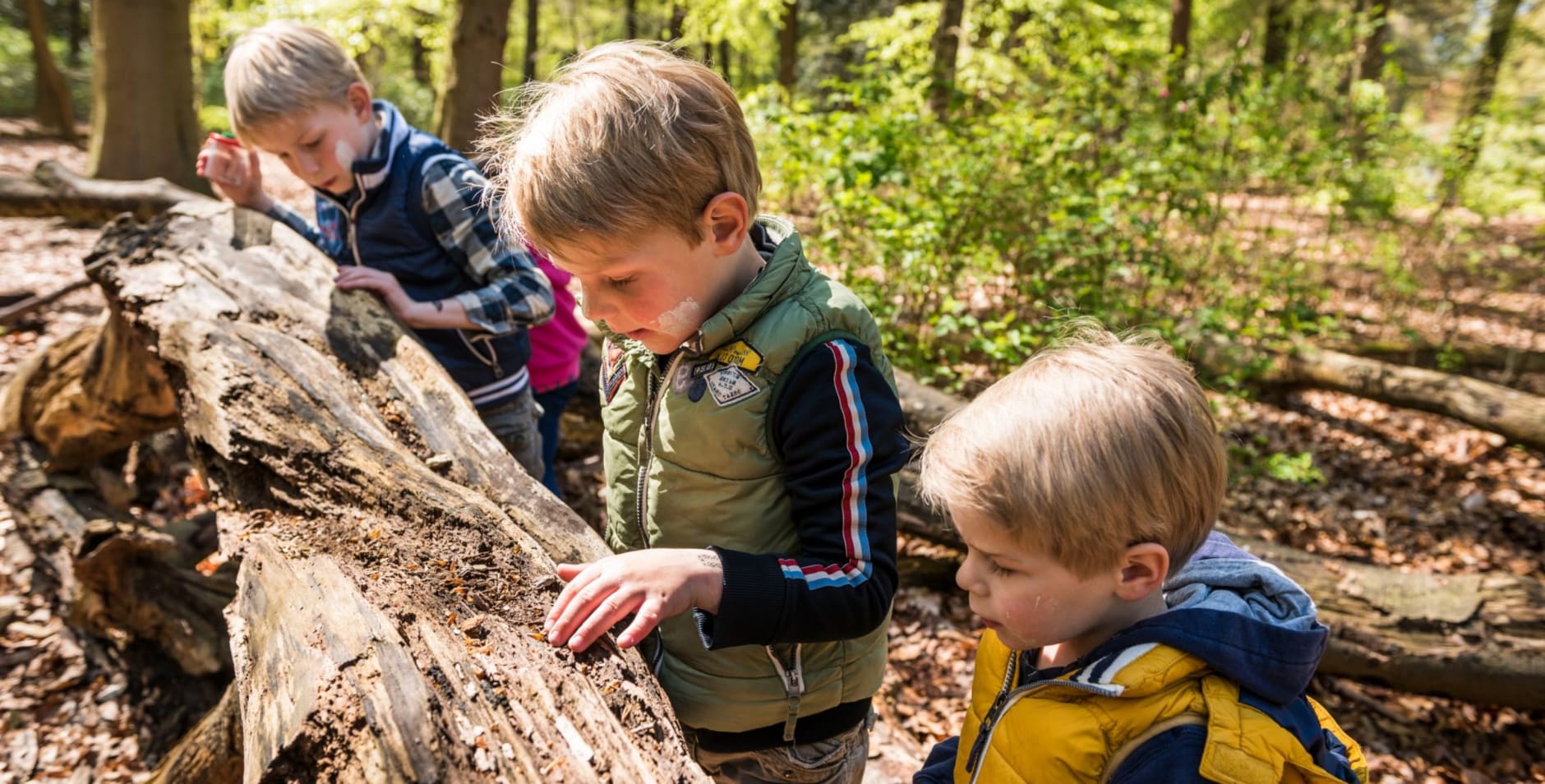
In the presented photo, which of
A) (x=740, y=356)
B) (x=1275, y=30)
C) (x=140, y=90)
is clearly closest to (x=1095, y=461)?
(x=740, y=356)

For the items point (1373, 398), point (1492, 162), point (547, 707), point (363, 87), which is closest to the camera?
point (547, 707)

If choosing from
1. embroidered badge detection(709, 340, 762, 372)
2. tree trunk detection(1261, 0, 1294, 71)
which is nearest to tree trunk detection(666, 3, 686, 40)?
tree trunk detection(1261, 0, 1294, 71)

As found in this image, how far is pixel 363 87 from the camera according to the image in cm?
245

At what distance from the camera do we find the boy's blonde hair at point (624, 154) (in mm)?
1251

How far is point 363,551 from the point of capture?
1481 mm

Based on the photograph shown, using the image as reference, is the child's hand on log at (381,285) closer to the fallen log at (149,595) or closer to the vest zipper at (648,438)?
the vest zipper at (648,438)

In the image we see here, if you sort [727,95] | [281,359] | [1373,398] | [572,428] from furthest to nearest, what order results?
[1373,398] → [572,428] → [281,359] → [727,95]

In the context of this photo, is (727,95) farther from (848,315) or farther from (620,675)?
(620,675)

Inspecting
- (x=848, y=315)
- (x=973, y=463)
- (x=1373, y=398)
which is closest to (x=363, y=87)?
(x=848, y=315)

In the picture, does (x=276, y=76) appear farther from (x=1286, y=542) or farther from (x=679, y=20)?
(x=679, y=20)

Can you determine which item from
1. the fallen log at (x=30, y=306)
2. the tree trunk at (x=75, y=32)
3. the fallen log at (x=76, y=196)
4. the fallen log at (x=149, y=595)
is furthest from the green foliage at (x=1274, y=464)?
the tree trunk at (x=75, y=32)

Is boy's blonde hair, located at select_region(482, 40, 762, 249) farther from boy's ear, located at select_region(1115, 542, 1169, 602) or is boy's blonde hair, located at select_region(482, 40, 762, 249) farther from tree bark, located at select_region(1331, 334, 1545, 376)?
tree bark, located at select_region(1331, 334, 1545, 376)

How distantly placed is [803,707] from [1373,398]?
619 centimetres

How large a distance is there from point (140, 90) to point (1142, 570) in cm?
905
